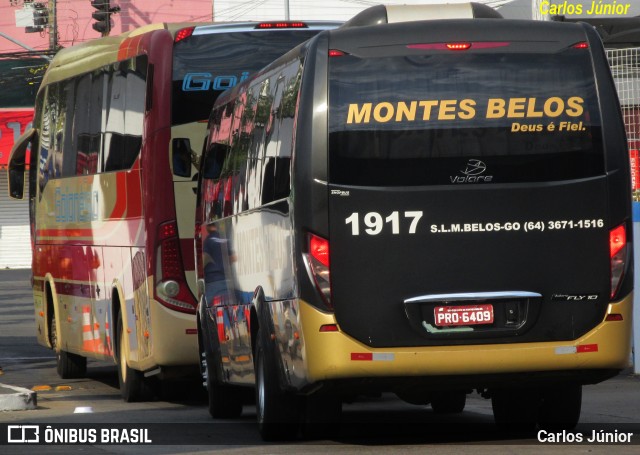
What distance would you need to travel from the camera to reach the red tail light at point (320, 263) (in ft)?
32.9

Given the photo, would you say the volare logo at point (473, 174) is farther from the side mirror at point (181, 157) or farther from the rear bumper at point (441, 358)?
the side mirror at point (181, 157)

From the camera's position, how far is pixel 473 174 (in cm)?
1015

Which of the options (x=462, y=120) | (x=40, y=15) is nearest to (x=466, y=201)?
(x=462, y=120)

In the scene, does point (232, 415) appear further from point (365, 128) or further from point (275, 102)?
point (365, 128)

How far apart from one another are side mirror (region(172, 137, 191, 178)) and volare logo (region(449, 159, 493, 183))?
539cm

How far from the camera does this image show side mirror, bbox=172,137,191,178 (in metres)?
15.0

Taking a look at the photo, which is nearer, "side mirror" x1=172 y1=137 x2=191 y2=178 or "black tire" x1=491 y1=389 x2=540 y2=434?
"black tire" x1=491 y1=389 x2=540 y2=434

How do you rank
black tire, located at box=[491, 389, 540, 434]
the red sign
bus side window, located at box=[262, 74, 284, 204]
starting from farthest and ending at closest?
the red sign
black tire, located at box=[491, 389, 540, 434]
bus side window, located at box=[262, 74, 284, 204]

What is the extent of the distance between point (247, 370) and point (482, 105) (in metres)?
3.14

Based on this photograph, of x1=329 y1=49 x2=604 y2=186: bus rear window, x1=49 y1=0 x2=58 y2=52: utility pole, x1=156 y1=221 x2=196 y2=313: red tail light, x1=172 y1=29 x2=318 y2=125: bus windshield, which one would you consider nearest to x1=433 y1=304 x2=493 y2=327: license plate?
x1=329 y1=49 x2=604 y2=186: bus rear window

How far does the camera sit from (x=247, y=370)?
39.9 ft

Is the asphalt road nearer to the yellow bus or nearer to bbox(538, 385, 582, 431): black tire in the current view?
bbox(538, 385, 582, 431): black tire

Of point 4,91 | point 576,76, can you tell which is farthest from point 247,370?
point 4,91

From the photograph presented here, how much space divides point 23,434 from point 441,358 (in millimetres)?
3664
